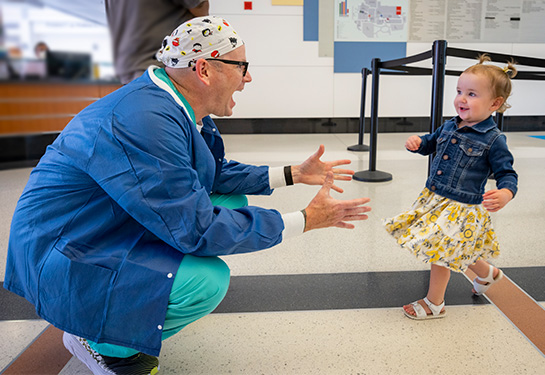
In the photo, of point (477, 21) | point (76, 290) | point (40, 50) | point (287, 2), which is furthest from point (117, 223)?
point (477, 21)

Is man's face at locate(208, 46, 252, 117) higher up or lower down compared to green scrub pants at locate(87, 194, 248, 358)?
higher up

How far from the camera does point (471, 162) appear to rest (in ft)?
4.17

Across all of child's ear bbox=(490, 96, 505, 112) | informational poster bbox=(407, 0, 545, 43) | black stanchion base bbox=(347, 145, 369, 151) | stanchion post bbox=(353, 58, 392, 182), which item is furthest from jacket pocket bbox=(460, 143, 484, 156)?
informational poster bbox=(407, 0, 545, 43)

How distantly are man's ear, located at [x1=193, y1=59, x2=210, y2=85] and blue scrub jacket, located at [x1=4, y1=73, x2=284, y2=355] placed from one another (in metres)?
0.12

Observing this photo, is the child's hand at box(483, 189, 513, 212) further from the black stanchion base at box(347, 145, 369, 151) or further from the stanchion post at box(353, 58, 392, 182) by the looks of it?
the black stanchion base at box(347, 145, 369, 151)

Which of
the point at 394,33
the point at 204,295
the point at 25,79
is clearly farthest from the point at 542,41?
the point at 204,295

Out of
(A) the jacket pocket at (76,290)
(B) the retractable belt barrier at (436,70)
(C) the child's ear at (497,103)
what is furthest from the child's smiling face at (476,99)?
(A) the jacket pocket at (76,290)

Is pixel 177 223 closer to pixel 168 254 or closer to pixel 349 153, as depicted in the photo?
pixel 168 254

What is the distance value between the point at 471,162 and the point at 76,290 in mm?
1076

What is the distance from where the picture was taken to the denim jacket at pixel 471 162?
4.05ft

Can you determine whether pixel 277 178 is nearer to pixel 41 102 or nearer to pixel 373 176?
pixel 373 176

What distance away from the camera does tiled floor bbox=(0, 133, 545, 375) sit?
1071 millimetres

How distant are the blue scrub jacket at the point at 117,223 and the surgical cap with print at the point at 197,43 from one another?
0.12 metres

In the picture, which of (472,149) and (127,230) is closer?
(127,230)
